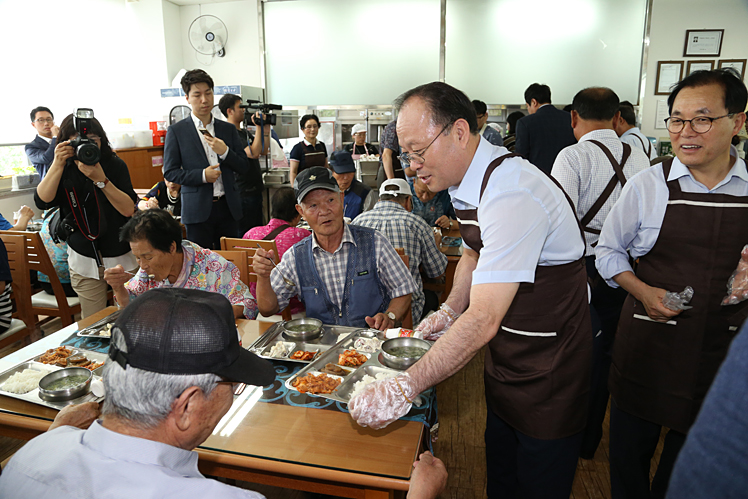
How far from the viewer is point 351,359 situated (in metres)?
1.70

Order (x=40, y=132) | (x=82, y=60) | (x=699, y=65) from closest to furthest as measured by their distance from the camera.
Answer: (x=40, y=132) < (x=699, y=65) < (x=82, y=60)

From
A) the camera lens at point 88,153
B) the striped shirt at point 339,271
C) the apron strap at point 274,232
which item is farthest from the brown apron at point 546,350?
the camera lens at point 88,153

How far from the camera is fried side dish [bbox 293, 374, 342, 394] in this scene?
1.53 metres

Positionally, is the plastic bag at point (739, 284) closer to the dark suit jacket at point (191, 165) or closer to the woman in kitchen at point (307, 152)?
Answer: the dark suit jacket at point (191, 165)

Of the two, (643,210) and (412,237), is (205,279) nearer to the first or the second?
(412,237)

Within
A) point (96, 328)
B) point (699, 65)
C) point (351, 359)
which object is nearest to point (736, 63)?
point (699, 65)

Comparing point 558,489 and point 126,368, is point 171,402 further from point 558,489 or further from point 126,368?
point 558,489

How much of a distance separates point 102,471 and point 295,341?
1.11m

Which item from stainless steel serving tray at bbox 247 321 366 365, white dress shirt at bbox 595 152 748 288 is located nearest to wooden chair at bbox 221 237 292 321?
stainless steel serving tray at bbox 247 321 366 365

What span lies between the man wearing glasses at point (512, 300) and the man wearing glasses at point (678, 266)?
1.23 feet

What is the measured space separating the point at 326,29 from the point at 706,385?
23.0 ft

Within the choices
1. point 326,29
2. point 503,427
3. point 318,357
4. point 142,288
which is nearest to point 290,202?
point 142,288

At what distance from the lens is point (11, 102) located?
5.52 metres

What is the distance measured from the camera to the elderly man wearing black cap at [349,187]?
13.0ft
